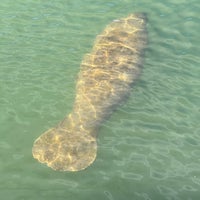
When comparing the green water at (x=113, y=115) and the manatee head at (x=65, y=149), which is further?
the manatee head at (x=65, y=149)

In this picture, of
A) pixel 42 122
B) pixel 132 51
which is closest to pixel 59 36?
pixel 132 51

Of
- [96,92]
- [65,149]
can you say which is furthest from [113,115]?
[65,149]

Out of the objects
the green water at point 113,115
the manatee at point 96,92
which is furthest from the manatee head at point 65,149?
the green water at point 113,115

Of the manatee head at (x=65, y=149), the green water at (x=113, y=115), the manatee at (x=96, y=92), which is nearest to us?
the green water at (x=113, y=115)

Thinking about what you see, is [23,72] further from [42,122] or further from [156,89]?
[156,89]

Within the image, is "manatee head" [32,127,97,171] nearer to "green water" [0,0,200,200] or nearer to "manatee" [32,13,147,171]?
"manatee" [32,13,147,171]

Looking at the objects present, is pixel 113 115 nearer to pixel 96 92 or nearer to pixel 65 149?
pixel 96 92

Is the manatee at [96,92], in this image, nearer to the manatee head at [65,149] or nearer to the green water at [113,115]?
the manatee head at [65,149]
